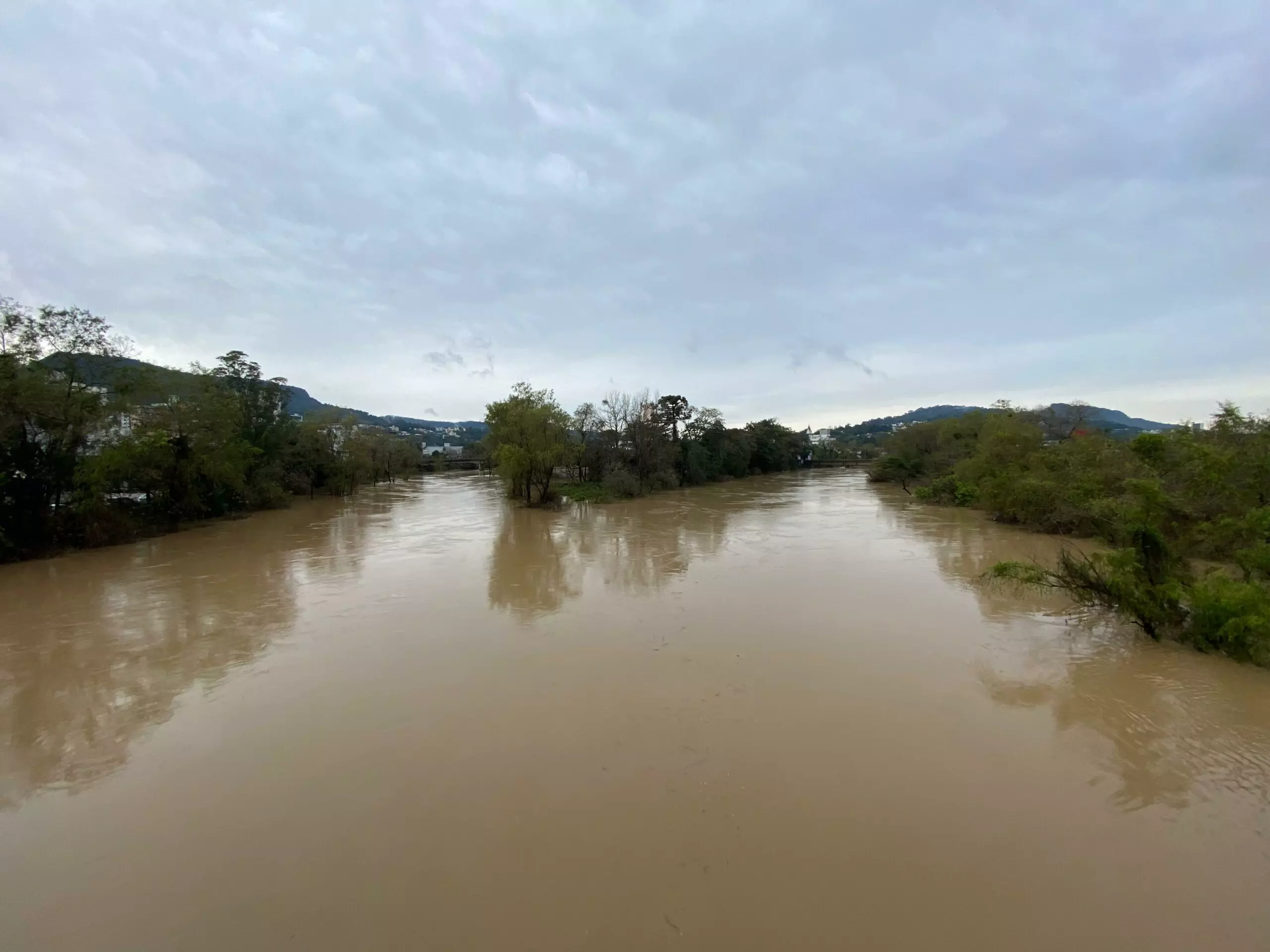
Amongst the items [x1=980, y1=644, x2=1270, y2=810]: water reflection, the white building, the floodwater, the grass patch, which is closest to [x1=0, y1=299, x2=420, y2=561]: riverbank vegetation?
the floodwater

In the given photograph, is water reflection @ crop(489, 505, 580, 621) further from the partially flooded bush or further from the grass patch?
the partially flooded bush

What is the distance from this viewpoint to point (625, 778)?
198 inches

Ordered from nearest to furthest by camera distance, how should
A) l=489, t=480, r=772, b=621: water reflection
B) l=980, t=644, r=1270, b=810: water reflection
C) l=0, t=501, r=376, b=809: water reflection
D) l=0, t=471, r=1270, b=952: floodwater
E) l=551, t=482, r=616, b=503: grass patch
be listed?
l=0, t=471, r=1270, b=952: floodwater, l=980, t=644, r=1270, b=810: water reflection, l=0, t=501, r=376, b=809: water reflection, l=489, t=480, r=772, b=621: water reflection, l=551, t=482, r=616, b=503: grass patch

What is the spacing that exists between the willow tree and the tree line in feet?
0.13

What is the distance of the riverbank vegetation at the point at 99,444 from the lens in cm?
1490

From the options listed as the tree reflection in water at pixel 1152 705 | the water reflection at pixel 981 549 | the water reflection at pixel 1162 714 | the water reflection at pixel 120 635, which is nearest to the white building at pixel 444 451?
the water reflection at pixel 120 635

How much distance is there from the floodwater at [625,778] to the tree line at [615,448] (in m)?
17.3

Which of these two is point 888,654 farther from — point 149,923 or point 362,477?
point 362,477

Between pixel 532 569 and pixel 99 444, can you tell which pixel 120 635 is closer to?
pixel 532 569

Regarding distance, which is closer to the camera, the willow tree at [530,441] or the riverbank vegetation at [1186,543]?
the riverbank vegetation at [1186,543]

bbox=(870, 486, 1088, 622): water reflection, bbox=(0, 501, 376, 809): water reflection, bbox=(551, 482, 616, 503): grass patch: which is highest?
bbox=(551, 482, 616, 503): grass patch

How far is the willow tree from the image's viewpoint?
27.6 meters

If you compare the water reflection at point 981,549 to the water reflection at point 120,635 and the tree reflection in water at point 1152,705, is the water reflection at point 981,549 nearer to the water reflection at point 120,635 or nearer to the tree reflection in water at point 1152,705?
the tree reflection in water at point 1152,705

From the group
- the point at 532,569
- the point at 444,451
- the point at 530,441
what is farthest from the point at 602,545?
the point at 444,451
